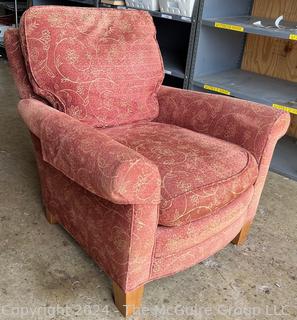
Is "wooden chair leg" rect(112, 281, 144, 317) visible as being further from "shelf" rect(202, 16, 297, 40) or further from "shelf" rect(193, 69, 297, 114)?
"shelf" rect(202, 16, 297, 40)

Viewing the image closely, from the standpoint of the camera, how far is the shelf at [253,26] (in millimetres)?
1900

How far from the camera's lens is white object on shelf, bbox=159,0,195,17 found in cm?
216

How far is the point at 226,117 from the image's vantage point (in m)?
1.47

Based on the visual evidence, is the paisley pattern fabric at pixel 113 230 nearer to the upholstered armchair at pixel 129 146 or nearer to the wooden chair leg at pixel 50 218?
the upholstered armchair at pixel 129 146

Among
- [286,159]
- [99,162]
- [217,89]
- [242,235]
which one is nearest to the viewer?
[99,162]

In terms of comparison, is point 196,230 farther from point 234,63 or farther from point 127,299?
point 234,63

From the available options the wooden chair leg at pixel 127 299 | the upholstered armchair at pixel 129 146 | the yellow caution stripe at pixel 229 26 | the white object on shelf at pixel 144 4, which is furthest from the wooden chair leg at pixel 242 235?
the white object on shelf at pixel 144 4

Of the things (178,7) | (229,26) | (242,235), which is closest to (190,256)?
(242,235)

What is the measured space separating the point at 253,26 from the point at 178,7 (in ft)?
1.51

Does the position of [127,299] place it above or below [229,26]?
below

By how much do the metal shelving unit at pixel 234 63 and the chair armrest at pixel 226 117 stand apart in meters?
0.64

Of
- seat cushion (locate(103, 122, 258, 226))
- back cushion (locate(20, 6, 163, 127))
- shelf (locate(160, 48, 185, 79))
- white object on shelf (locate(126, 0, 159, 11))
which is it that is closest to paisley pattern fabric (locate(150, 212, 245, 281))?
seat cushion (locate(103, 122, 258, 226))

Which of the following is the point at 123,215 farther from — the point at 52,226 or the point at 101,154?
the point at 52,226

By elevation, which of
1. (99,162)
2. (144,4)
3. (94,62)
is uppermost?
(144,4)
